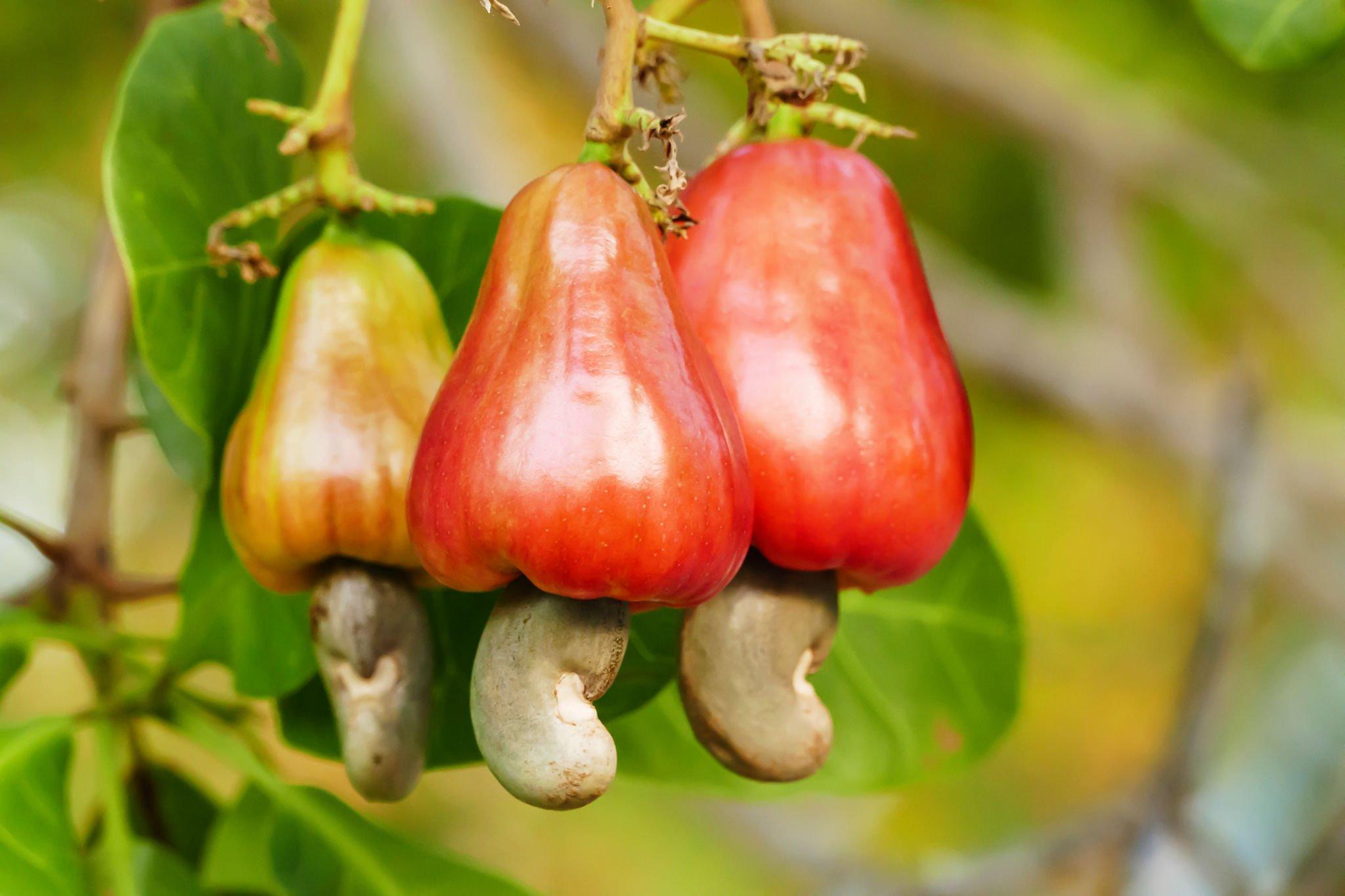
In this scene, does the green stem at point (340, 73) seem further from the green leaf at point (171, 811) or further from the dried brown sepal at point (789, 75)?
the green leaf at point (171, 811)

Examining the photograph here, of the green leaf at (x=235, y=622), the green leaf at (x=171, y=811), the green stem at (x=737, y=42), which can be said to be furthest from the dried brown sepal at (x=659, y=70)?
the green leaf at (x=171, y=811)

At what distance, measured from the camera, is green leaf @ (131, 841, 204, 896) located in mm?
857

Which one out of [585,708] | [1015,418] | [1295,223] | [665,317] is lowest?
[1015,418]

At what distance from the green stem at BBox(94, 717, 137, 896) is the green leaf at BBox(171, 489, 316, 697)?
71 mm

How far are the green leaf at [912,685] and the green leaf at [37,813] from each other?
37cm

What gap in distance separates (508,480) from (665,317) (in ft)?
0.31

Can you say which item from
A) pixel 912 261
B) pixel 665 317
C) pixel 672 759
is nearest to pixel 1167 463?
pixel 672 759

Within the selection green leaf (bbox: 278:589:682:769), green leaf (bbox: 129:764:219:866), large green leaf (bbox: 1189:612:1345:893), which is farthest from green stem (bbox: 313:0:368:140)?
large green leaf (bbox: 1189:612:1345:893)

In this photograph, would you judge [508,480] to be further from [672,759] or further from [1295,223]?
[1295,223]

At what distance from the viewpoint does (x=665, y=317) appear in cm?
53

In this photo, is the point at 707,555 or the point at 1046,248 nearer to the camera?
the point at 707,555

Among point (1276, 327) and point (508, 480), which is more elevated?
point (508, 480)

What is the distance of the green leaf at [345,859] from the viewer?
849 millimetres

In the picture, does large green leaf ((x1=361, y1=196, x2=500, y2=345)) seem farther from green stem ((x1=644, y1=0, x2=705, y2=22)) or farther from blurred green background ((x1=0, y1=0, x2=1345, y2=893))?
blurred green background ((x1=0, y1=0, x2=1345, y2=893))
